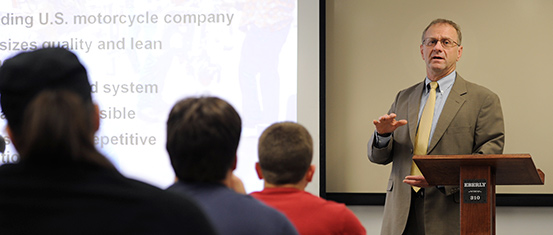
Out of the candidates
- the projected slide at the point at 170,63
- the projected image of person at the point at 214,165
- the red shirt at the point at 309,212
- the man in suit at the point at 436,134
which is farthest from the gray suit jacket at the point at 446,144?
the projected image of person at the point at 214,165

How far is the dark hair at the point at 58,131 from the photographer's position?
2.82 feet

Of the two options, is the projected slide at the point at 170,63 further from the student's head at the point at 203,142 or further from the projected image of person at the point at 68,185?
the projected image of person at the point at 68,185

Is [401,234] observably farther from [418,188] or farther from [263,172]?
[263,172]

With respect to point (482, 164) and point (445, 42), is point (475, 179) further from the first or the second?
point (445, 42)

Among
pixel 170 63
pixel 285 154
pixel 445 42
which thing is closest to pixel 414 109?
pixel 445 42

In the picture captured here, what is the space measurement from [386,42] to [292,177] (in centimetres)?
240

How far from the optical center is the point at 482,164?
7.55ft

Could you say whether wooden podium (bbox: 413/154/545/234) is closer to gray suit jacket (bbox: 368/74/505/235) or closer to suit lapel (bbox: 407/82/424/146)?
gray suit jacket (bbox: 368/74/505/235)

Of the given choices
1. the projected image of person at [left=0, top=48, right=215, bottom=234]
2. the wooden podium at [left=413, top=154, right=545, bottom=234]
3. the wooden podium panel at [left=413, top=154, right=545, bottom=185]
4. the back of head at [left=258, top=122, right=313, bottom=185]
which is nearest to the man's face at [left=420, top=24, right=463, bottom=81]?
the wooden podium panel at [left=413, top=154, right=545, bottom=185]

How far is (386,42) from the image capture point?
12.8 ft

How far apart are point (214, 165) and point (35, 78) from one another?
41 centimetres

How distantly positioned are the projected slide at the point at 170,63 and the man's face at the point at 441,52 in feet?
3.24

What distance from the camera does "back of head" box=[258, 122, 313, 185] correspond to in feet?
5.57

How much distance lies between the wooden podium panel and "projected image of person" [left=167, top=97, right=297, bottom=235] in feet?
3.95
